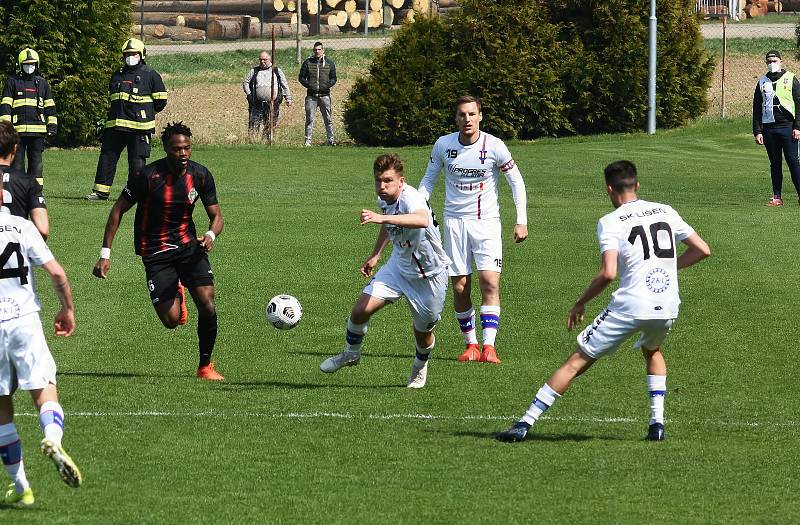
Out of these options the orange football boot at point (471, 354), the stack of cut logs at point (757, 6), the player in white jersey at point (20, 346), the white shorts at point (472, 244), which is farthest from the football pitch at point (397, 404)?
the stack of cut logs at point (757, 6)

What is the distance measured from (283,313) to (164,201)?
1.39 m

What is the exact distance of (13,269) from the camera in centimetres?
732

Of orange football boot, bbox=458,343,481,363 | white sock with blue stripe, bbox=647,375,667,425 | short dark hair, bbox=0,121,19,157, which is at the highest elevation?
short dark hair, bbox=0,121,19,157

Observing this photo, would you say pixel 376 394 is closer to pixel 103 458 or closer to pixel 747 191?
pixel 103 458

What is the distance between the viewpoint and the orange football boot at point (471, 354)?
11.9 meters

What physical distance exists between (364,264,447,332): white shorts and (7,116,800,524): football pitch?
0.57m

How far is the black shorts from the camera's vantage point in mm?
11203

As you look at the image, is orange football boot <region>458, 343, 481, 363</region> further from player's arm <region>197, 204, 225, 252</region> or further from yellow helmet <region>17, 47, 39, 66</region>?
yellow helmet <region>17, 47, 39, 66</region>

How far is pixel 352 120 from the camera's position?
31984mm

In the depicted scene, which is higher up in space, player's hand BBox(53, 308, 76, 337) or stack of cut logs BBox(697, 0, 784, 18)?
stack of cut logs BBox(697, 0, 784, 18)

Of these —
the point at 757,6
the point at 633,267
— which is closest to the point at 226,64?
the point at 757,6

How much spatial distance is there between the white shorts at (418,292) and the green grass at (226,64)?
1324 inches

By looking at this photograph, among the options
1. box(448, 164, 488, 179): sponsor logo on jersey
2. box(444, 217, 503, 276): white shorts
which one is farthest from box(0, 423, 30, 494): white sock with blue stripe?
box(448, 164, 488, 179): sponsor logo on jersey

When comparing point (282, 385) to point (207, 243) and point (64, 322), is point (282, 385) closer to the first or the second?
point (207, 243)
